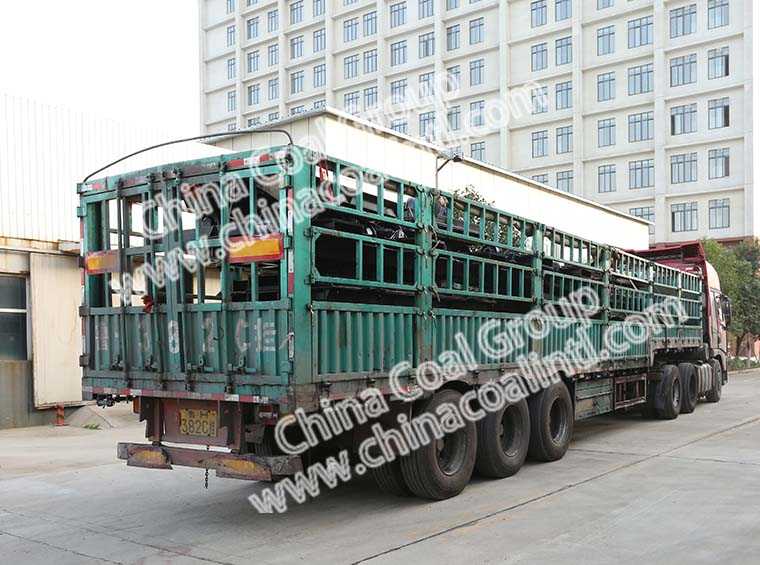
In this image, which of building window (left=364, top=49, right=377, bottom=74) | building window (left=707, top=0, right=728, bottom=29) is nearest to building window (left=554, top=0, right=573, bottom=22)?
building window (left=707, top=0, right=728, bottom=29)

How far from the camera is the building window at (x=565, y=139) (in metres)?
50.5

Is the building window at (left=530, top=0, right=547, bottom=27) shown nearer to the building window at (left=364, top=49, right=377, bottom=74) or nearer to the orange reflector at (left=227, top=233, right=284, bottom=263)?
the building window at (left=364, top=49, right=377, bottom=74)

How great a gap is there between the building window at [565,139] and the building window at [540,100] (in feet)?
6.17

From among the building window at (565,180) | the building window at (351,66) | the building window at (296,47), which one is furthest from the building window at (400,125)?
the building window at (565,180)

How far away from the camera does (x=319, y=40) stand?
63.7 metres

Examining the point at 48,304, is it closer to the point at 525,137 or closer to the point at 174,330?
the point at 174,330

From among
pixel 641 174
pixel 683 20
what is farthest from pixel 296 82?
pixel 683 20

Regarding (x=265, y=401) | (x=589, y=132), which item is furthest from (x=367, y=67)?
(x=265, y=401)

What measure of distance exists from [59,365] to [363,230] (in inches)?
392

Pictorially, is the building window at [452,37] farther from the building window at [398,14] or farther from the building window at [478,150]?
the building window at [478,150]

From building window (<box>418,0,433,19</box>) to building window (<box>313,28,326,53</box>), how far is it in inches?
378

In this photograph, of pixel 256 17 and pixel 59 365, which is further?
pixel 256 17

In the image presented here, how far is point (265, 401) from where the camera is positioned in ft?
19.4

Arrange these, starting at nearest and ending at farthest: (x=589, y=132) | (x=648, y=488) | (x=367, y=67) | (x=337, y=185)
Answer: (x=337, y=185) → (x=648, y=488) → (x=589, y=132) → (x=367, y=67)
